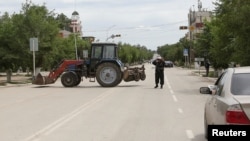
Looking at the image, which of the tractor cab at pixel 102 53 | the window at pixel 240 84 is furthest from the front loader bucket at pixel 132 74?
the window at pixel 240 84

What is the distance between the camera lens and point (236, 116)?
707 cm

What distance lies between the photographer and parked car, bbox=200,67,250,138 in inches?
278

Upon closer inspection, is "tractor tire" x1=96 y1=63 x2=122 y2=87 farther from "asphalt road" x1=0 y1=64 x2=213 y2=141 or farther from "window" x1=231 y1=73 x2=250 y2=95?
"window" x1=231 y1=73 x2=250 y2=95

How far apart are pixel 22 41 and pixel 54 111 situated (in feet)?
94.1

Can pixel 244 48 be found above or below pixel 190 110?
above

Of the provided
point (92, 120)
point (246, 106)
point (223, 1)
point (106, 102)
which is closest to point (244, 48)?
point (223, 1)

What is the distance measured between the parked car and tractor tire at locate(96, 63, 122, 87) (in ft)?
74.6

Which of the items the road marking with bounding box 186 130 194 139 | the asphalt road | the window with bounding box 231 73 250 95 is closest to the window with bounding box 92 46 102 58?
the asphalt road

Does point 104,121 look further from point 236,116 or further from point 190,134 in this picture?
point 236,116

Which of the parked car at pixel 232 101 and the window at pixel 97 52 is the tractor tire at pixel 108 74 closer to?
the window at pixel 97 52

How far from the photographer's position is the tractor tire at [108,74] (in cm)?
3162

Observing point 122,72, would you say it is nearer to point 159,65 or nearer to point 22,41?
point 159,65

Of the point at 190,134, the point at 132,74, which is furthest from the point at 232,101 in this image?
the point at 132,74

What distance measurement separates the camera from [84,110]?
1689 centimetres
